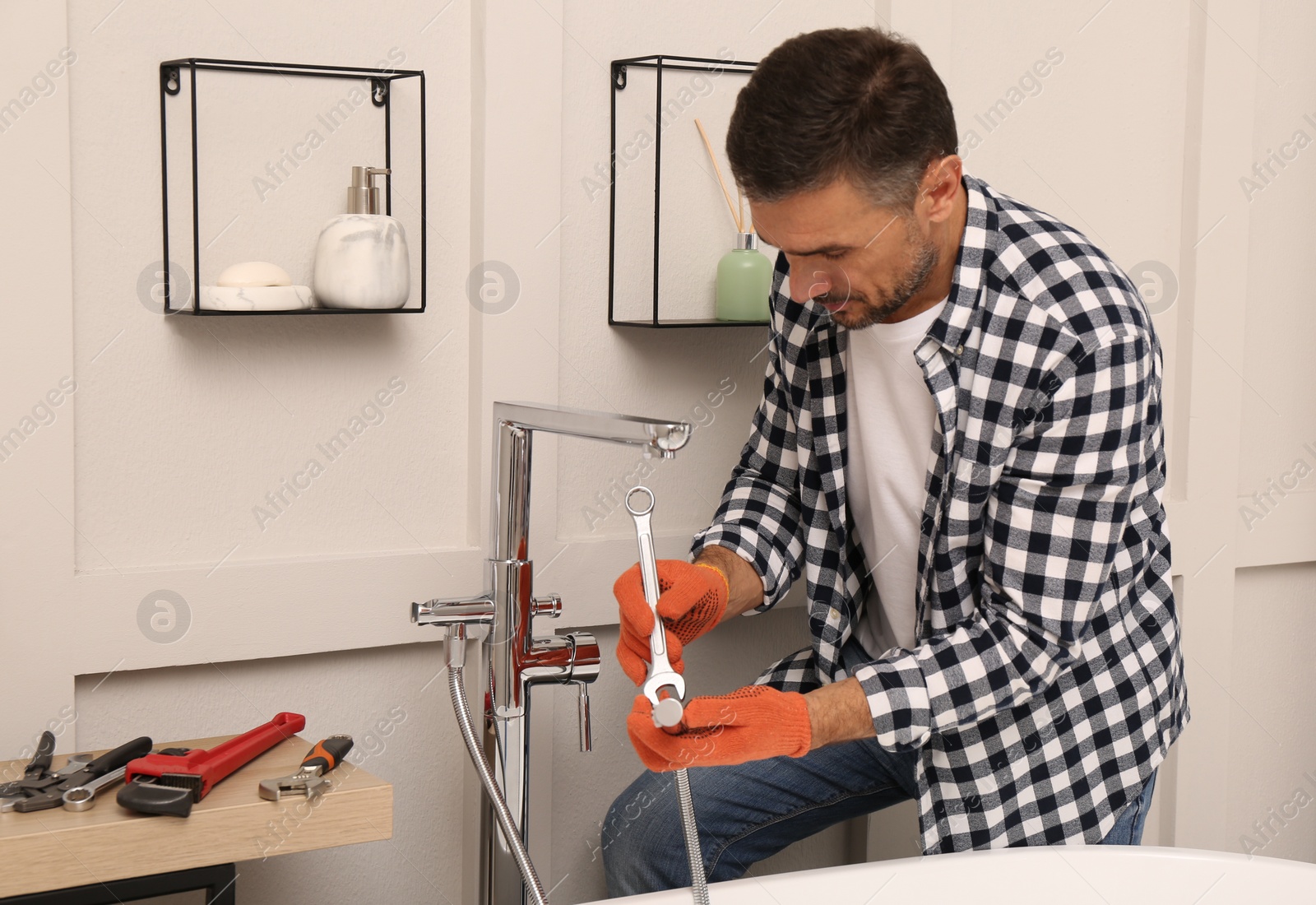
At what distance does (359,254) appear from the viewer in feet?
4.17

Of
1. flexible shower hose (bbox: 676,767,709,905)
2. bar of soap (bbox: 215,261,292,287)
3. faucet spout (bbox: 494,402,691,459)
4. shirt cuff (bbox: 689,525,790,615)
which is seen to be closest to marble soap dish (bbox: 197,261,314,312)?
bar of soap (bbox: 215,261,292,287)

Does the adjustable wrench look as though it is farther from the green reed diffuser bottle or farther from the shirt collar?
the green reed diffuser bottle

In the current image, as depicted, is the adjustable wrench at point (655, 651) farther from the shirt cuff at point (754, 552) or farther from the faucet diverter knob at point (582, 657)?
the shirt cuff at point (754, 552)

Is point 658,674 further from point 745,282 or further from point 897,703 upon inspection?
point 745,282

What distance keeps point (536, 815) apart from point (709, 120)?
34.8 inches

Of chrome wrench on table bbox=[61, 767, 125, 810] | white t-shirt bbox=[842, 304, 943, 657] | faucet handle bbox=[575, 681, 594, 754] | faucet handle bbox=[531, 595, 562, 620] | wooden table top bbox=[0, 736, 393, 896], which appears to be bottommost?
wooden table top bbox=[0, 736, 393, 896]

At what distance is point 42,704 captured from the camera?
1.26 meters

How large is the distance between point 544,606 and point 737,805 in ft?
1.42

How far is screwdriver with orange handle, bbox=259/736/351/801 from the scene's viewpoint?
1091 mm

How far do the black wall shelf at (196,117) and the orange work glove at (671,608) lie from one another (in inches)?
15.5

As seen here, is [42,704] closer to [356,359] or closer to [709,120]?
[356,359]

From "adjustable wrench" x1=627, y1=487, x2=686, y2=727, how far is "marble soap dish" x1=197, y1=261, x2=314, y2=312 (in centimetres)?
47

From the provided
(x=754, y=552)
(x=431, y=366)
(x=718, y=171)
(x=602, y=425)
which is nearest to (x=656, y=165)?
(x=718, y=171)

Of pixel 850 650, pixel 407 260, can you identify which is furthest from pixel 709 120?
pixel 850 650
